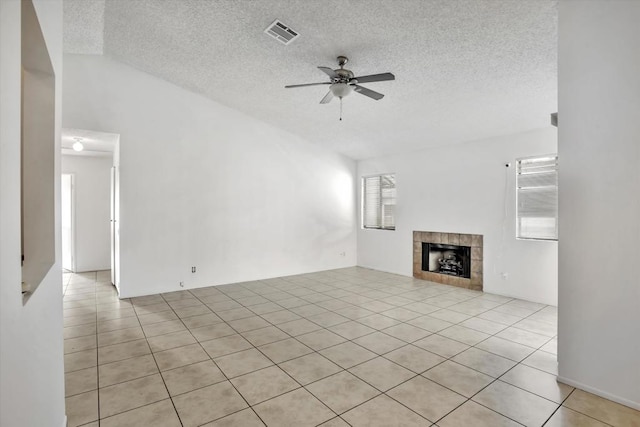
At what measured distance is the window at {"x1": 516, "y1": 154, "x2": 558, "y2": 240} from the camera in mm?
4738

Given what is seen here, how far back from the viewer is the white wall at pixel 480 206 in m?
4.84

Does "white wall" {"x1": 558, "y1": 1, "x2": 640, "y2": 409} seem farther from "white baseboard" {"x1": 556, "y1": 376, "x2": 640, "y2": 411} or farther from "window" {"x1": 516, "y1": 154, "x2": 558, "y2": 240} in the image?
"window" {"x1": 516, "y1": 154, "x2": 558, "y2": 240}

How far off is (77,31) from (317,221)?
500 cm

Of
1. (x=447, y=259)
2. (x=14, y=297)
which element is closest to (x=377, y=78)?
(x=14, y=297)

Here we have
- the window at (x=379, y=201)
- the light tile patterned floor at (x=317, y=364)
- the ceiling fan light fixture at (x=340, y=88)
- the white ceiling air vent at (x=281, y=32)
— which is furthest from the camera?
the window at (x=379, y=201)

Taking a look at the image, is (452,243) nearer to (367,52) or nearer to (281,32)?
(367,52)

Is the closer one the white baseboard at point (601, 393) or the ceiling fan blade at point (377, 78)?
the white baseboard at point (601, 393)

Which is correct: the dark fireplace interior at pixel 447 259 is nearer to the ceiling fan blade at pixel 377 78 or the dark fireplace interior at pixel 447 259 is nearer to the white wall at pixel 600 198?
the white wall at pixel 600 198

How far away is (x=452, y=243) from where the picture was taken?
589 cm

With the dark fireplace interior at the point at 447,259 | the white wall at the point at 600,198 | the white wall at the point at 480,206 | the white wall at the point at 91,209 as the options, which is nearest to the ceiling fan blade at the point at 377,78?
the white wall at the point at 600,198

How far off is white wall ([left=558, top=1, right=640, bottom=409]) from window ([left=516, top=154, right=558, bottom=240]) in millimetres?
2632

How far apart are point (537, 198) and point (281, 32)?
4374 millimetres

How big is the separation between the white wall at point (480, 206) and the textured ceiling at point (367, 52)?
14.3 inches

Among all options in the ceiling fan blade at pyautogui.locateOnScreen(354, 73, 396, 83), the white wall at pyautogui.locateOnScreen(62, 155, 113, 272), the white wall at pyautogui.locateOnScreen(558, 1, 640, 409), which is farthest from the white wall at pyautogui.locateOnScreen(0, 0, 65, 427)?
the white wall at pyautogui.locateOnScreen(62, 155, 113, 272)
